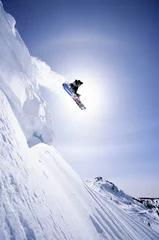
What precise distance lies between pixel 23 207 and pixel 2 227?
1.21m

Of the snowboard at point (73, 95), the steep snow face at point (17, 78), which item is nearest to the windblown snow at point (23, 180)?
the steep snow face at point (17, 78)

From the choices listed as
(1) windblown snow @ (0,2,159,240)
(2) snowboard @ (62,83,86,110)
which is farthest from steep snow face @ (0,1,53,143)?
(2) snowboard @ (62,83,86,110)

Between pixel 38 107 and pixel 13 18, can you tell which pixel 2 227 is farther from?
pixel 13 18

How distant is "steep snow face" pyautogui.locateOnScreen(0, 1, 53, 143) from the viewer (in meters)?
11.9

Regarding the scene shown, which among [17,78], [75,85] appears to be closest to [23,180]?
[17,78]

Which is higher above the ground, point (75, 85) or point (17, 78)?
point (75, 85)

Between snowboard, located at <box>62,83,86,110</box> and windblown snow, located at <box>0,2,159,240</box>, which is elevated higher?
snowboard, located at <box>62,83,86,110</box>

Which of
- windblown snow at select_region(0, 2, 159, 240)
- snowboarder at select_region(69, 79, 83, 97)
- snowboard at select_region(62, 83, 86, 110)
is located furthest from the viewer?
snowboard at select_region(62, 83, 86, 110)

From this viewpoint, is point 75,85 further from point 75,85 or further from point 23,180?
point 23,180

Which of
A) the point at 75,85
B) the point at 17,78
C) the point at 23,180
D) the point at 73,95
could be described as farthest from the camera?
the point at 73,95

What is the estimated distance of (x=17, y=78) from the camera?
1284cm

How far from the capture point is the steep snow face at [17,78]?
1186 centimetres

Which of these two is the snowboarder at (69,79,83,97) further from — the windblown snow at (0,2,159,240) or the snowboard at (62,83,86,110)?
the windblown snow at (0,2,159,240)

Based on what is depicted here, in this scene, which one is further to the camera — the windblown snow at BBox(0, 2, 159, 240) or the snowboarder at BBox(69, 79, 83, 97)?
the snowboarder at BBox(69, 79, 83, 97)
